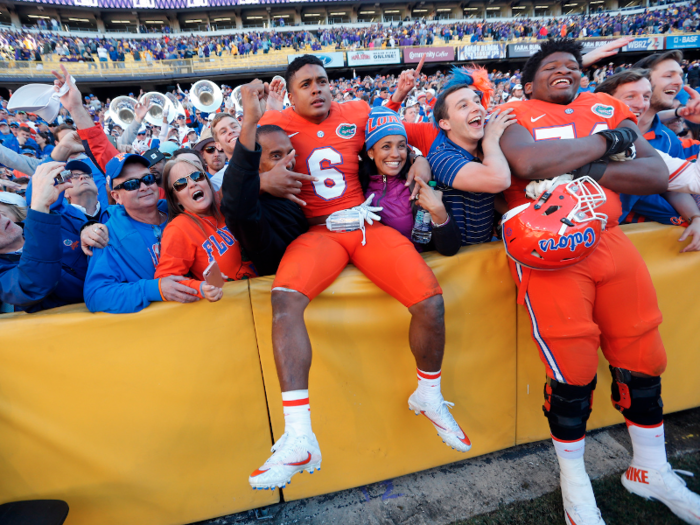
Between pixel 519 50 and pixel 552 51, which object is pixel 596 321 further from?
pixel 519 50

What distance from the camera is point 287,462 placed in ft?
4.43

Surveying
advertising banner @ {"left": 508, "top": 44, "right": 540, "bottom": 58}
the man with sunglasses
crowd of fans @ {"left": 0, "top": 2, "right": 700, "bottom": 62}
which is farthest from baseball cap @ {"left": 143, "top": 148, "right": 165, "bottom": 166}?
advertising banner @ {"left": 508, "top": 44, "right": 540, "bottom": 58}

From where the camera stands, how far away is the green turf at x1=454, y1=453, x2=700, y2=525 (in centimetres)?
174

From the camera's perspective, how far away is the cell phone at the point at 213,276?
5.34 ft

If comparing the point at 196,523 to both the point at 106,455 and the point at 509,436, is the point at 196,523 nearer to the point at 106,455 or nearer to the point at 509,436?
the point at 106,455

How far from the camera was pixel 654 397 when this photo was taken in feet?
5.91

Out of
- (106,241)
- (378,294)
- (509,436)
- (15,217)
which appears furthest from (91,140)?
(509,436)

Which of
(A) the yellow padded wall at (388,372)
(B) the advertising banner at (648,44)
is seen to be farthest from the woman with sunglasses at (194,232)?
(B) the advertising banner at (648,44)

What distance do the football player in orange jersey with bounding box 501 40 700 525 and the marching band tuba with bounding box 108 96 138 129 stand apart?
12282 mm

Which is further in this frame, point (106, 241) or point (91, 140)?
point (91, 140)

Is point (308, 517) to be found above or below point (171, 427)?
below

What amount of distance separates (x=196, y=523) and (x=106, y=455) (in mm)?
613

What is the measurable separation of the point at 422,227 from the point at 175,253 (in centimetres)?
131

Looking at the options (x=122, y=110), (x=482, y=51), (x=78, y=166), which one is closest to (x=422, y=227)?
(x=78, y=166)
